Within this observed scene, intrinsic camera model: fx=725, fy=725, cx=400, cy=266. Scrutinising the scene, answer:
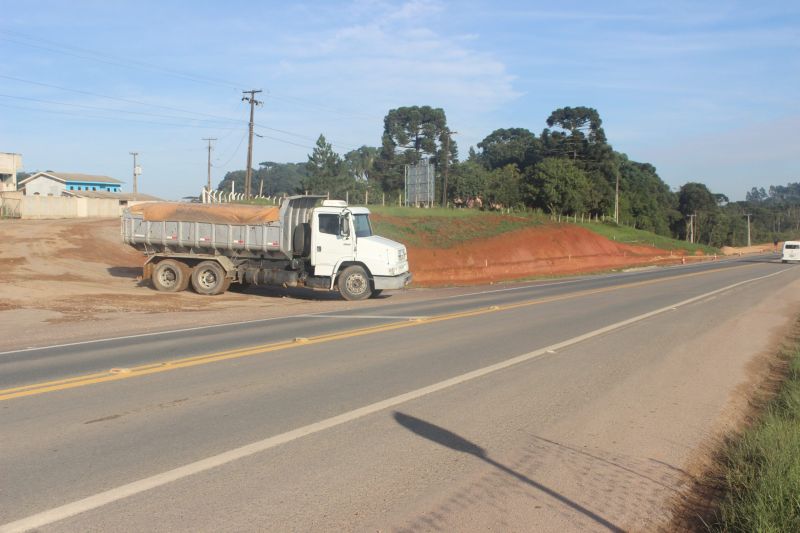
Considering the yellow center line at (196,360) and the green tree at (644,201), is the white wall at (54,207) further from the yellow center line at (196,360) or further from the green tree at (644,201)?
the green tree at (644,201)

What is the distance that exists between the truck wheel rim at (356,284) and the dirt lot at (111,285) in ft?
1.93

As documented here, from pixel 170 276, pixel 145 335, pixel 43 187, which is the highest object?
pixel 43 187

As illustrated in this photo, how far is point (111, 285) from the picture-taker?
2531 centimetres

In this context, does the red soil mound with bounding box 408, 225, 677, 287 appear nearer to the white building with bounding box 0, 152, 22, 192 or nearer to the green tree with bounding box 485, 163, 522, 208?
the green tree with bounding box 485, 163, 522, 208

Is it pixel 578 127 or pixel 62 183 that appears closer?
pixel 62 183

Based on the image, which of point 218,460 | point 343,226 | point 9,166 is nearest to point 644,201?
point 9,166

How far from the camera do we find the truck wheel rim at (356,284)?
2312 cm

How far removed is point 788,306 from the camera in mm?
23688

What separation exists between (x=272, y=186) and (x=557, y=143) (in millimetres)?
92331

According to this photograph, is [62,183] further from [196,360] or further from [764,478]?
[764,478]

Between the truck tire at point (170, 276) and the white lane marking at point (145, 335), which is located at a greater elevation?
the truck tire at point (170, 276)

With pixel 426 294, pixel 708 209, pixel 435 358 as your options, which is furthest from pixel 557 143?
pixel 435 358

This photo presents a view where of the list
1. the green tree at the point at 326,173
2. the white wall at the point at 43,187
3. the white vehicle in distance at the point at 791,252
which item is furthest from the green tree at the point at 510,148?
the white wall at the point at 43,187

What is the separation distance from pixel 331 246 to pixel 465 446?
1656 centimetres
